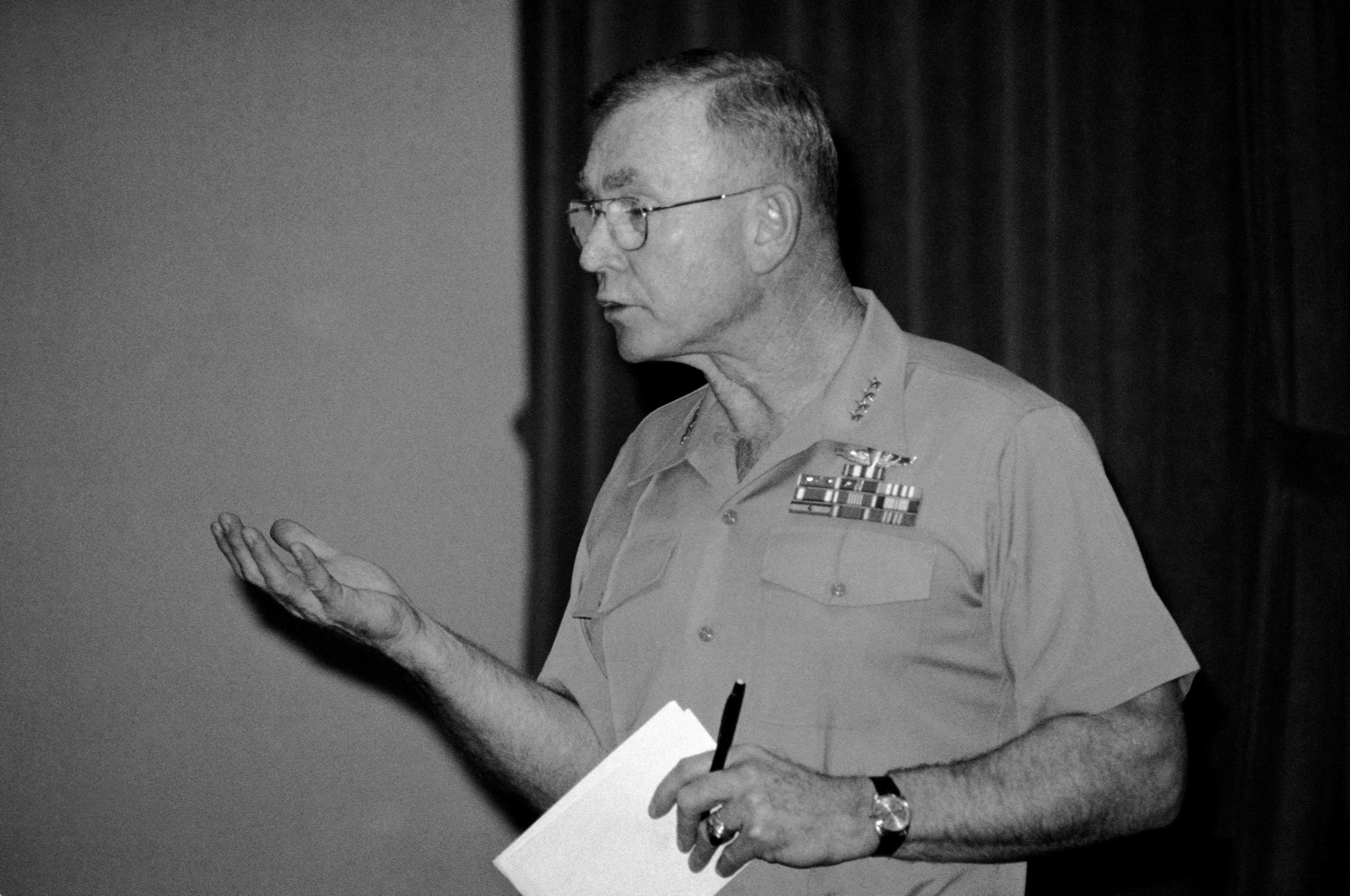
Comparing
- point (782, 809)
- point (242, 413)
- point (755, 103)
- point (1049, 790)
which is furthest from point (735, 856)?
point (242, 413)

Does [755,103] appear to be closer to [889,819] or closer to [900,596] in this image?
[900,596]

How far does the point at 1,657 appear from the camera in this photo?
275cm

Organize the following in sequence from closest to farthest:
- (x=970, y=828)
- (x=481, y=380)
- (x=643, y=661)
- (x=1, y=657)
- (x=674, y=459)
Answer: (x=970, y=828)
(x=643, y=661)
(x=674, y=459)
(x=1, y=657)
(x=481, y=380)

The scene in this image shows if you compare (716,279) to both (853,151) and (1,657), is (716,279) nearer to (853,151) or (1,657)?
(853,151)

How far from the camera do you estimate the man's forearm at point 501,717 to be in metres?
1.50

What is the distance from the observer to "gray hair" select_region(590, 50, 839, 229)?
63.4 inches

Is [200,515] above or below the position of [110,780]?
above

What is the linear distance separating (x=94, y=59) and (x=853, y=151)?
1.69m

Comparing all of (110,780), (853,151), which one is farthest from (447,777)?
(853,151)

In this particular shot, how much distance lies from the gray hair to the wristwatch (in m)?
0.75

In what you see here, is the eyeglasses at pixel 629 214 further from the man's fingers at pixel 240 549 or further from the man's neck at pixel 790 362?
the man's fingers at pixel 240 549

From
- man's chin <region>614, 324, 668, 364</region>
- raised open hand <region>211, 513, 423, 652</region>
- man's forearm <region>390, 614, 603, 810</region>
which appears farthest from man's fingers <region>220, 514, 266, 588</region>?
man's chin <region>614, 324, 668, 364</region>

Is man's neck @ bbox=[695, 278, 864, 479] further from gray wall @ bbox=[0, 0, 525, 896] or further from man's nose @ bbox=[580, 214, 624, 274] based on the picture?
gray wall @ bbox=[0, 0, 525, 896]

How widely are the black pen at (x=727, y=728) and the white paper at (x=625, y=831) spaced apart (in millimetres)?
39
